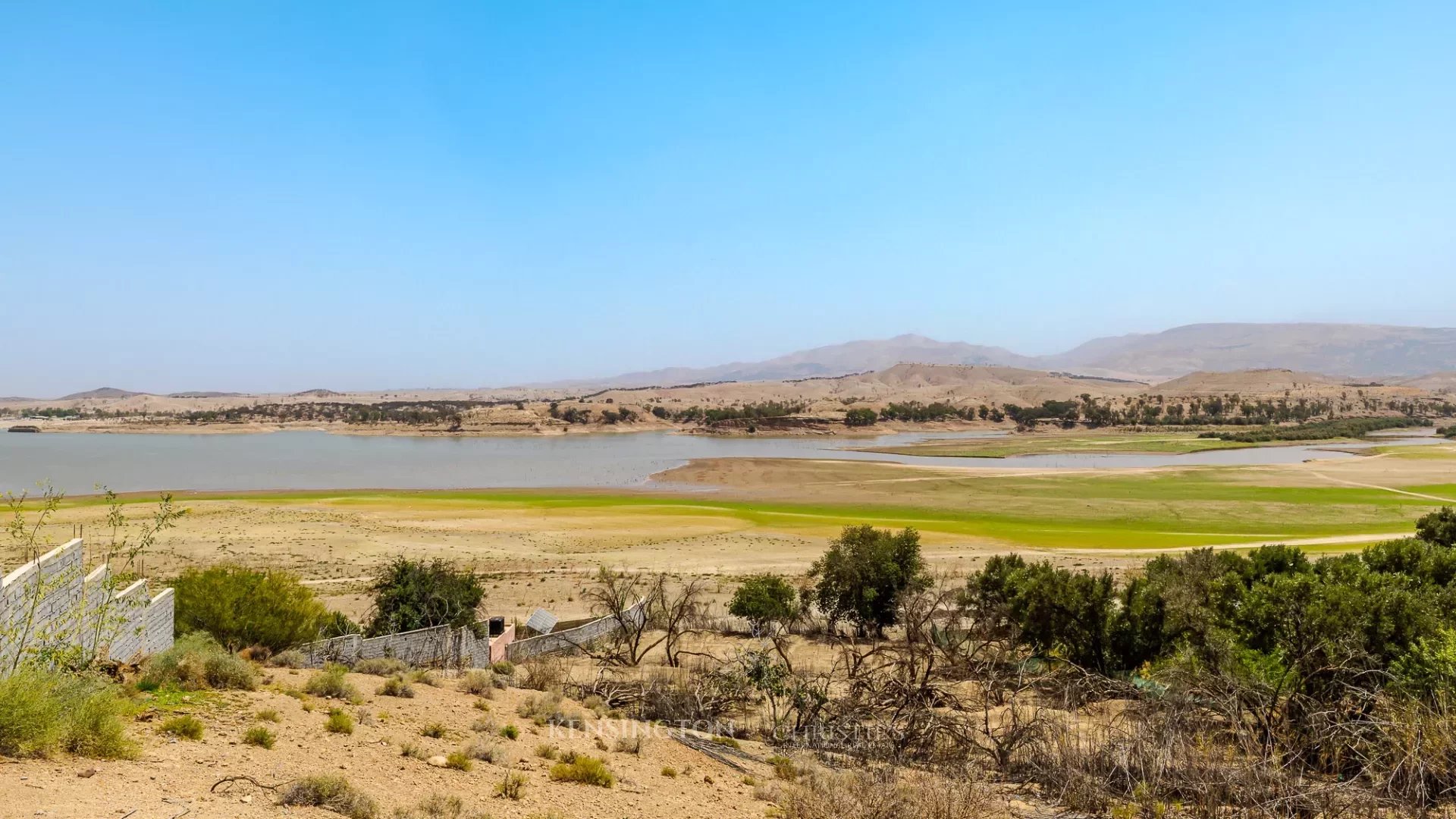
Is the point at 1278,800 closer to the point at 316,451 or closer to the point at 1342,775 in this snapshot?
the point at 1342,775

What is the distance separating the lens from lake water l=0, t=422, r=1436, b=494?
215 feet

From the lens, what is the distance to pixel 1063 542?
3888 centimetres

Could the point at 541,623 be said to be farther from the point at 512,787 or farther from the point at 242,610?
the point at 512,787

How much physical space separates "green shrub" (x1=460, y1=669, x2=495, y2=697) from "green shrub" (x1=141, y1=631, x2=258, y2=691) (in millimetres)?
3309

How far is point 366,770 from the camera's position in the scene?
9.02 meters

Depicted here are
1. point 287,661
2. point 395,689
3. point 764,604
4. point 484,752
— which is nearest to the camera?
point 484,752

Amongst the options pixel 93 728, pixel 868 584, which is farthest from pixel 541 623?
pixel 93 728

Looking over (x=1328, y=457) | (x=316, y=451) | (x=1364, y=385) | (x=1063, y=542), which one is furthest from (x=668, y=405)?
(x=1364, y=385)

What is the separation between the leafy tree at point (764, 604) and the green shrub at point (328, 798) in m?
14.8

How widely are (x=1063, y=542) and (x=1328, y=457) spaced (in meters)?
58.5

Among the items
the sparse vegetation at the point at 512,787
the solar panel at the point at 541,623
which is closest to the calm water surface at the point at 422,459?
the solar panel at the point at 541,623

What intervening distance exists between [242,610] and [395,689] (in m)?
5.84

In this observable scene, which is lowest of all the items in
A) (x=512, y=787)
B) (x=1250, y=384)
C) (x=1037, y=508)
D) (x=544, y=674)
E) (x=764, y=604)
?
(x=1037, y=508)

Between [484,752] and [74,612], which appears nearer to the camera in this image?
[74,612]
